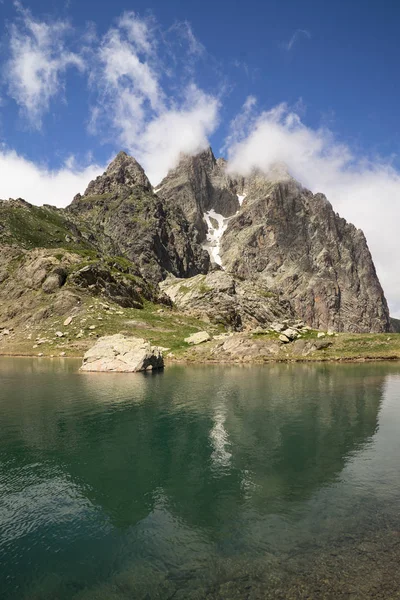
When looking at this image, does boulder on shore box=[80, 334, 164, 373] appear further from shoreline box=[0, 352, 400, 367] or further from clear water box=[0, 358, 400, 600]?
clear water box=[0, 358, 400, 600]

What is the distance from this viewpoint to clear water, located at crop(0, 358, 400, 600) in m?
14.9

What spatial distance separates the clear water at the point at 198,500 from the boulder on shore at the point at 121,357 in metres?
31.2

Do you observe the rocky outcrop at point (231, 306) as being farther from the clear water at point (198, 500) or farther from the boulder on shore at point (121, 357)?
the clear water at point (198, 500)

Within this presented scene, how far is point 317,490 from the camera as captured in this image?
22812 mm

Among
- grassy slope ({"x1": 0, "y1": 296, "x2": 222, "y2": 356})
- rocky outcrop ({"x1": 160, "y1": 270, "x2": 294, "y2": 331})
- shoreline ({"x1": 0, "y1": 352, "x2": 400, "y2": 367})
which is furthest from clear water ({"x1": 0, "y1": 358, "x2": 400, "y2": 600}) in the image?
rocky outcrop ({"x1": 160, "y1": 270, "x2": 294, "y2": 331})

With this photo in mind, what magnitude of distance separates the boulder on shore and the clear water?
31166 millimetres

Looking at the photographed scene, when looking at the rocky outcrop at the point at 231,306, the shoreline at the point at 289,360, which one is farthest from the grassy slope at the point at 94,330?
the rocky outcrop at the point at 231,306

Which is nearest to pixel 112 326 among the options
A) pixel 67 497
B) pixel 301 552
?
pixel 67 497

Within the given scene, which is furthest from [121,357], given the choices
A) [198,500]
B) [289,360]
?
[198,500]

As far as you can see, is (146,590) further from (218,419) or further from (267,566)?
(218,419)

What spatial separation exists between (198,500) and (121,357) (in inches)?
2381

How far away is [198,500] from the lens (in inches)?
852

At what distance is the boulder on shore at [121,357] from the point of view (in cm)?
7781

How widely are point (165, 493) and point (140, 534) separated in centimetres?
436
